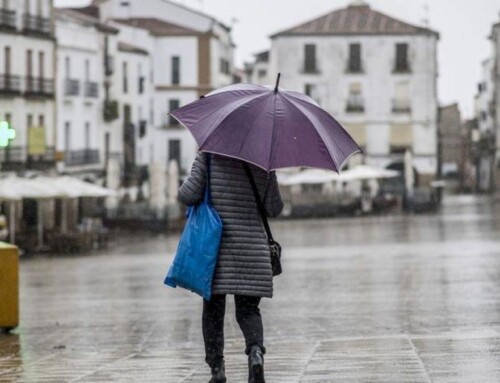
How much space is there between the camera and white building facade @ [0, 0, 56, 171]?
60.7 meters

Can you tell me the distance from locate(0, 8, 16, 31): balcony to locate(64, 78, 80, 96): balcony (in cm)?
726

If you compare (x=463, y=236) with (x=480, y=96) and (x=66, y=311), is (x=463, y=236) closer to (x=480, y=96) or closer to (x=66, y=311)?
(x=66, y=311)

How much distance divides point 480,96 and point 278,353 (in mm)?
125175

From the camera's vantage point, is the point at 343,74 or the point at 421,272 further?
the point at 343,74

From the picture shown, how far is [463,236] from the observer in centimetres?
4434

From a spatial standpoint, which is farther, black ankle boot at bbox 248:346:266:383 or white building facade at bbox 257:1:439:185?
white building facade at bbox 257:1:439:185

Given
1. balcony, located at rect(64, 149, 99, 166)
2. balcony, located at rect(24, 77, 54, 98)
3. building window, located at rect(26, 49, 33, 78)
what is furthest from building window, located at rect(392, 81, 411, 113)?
building window, located at rect(26, 49, 33, 78)

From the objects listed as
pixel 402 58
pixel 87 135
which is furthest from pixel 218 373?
pixel 402 58

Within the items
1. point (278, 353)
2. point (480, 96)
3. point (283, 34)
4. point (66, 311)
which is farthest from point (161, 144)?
point (278, 353)

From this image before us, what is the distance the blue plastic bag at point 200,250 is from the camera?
363 inches

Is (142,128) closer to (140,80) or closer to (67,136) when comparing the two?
(140,80)

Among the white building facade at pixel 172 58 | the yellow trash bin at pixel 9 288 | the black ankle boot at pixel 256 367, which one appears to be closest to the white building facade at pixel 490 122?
the white building facade at pixel 172 58

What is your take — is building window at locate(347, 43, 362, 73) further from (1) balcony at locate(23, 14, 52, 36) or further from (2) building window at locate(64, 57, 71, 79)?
(1) balcony at locate(23, 14, 52, 36)

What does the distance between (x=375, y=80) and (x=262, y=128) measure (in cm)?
8448
